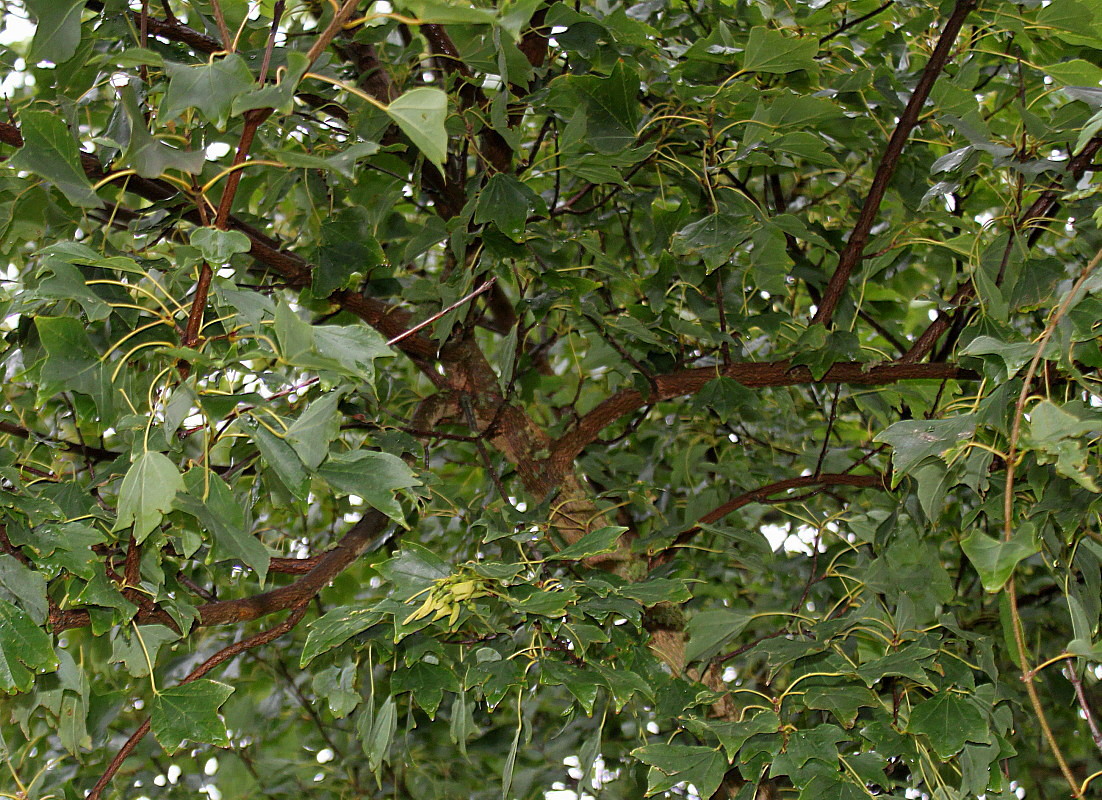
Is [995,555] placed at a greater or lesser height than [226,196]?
lesser

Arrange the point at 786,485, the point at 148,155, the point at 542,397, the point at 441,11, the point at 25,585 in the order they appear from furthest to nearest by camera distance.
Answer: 1. the point at 542,397
2. the point at 786,485
3. the point at 25,585
4. the point at 148,155
5. the point at 441,11

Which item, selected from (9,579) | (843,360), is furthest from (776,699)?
(9,579)

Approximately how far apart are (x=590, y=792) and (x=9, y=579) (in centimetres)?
90

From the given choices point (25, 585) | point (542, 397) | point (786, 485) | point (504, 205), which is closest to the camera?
point (25, 585)

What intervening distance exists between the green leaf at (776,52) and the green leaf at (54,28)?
22.4 inches

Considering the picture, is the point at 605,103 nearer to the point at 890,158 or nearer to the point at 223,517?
the point at 890,158

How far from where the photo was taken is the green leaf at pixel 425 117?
52 cm

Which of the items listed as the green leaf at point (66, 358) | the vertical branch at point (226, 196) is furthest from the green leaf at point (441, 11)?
the green leaf at point (66, 358)

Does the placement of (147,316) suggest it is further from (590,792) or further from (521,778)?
(590,792)

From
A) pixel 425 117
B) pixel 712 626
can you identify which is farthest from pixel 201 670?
pixel 425 117

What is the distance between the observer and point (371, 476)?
0.68m

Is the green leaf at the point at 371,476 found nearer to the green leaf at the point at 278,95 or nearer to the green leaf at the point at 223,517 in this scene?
the green leaf at the point at 223,517

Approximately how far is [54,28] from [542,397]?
955mm

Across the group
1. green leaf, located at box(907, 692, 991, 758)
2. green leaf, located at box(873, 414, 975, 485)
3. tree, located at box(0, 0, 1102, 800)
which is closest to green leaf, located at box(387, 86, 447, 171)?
tree, located at box(0, 0, 1102, 800)
